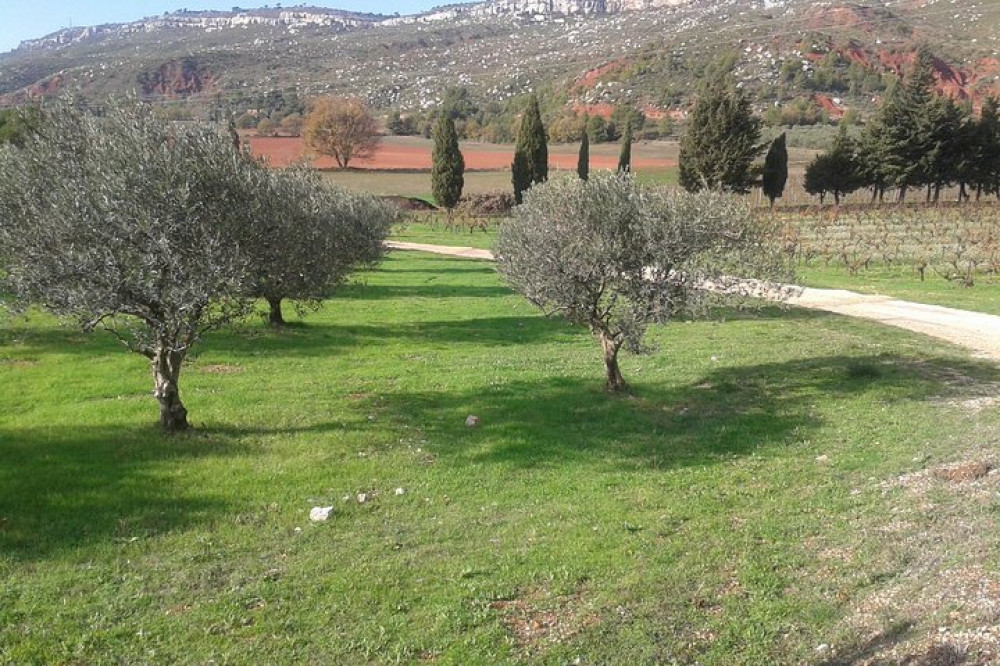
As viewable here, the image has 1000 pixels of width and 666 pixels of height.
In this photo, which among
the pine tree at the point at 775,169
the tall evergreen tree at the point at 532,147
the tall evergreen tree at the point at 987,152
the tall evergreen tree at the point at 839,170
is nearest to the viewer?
the tall evergreen tree at the point at 987,152

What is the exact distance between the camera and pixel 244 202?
12.5 metres

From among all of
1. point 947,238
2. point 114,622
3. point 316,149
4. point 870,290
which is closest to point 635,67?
point 316,149

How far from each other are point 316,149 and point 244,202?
277 feet

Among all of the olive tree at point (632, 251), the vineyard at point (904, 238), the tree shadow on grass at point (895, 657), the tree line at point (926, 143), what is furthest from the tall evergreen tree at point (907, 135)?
the tree shadow on grass at point (895, 657)

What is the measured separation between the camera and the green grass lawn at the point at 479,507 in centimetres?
702

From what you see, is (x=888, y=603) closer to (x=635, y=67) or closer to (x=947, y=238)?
(x=947, y=238)

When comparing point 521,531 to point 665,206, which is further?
point 665,206

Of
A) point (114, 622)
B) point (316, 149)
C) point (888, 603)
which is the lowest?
point (114, 622)

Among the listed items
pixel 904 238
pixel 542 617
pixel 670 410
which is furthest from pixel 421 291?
pixel 904 238

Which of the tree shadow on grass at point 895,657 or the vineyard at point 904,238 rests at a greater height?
the vineyard at point 904,238

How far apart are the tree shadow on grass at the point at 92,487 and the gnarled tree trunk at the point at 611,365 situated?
744 cm

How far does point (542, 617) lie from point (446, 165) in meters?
59.8

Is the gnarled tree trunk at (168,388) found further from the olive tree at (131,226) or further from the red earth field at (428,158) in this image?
the red earth field at (428,158)

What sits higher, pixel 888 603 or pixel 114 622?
pixel 888 603
